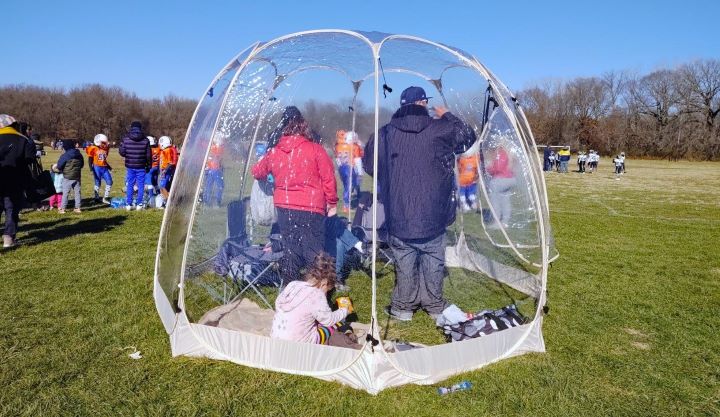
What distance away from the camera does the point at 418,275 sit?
4.99m

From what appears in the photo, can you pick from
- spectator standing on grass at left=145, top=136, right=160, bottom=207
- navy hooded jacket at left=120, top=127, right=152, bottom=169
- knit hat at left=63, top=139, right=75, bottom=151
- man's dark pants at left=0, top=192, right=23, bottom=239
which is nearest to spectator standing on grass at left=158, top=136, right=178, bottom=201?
spectator standing on grass at left=145, top=136, right=160, bottom=207

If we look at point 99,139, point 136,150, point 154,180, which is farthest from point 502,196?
point 99,139

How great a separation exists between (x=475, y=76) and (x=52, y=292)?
4.97 meters

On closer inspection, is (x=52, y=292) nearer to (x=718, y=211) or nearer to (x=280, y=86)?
(x=280, y=86)

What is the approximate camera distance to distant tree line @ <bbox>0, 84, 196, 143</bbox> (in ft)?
212

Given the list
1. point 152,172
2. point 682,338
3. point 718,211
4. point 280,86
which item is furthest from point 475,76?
point 718,211

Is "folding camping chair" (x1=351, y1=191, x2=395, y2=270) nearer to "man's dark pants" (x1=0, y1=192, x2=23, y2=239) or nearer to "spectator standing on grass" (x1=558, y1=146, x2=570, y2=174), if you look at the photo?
"man's dark pants" (x1=0, y1=192, x2=23, y2=239)

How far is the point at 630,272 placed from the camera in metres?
Result: 7.43

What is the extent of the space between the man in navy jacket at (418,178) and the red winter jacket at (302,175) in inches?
15.3

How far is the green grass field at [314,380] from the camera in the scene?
Result: 11.7ft

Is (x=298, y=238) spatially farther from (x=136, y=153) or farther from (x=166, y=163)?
(x=166, y=163)

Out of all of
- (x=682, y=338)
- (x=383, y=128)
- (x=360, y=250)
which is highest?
(x=383, y=128)

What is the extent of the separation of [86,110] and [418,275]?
74056mm

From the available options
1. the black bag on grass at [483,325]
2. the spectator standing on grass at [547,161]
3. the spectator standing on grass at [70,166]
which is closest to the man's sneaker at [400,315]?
the black bag on grass at [483,325]
